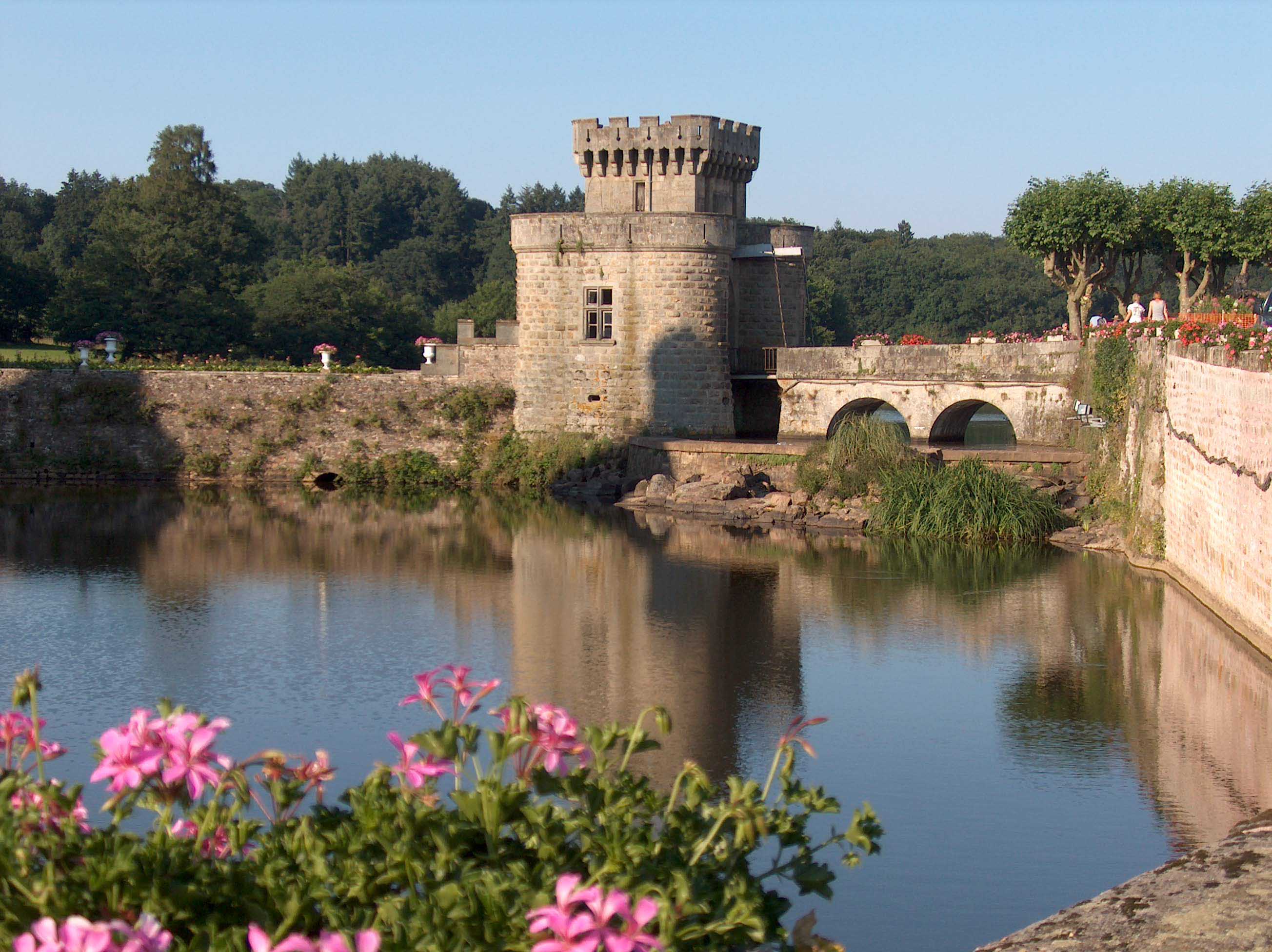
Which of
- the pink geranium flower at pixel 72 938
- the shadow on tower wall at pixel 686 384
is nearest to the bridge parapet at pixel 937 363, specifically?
the shadow on tower wall at pixel 686 384

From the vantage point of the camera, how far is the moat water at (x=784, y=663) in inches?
370

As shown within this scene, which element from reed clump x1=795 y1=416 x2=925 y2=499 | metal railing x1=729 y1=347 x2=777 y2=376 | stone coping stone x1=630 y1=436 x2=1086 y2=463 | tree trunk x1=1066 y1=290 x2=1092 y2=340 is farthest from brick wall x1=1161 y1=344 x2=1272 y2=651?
tree trunk x1=1066 y1=290 x2=1092 y2=340

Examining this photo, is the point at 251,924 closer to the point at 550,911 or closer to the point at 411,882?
the point at 411,882

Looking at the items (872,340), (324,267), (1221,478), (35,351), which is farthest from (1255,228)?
(35,351)

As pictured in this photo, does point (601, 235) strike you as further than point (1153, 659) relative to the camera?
Yes

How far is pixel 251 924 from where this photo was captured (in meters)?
3.71

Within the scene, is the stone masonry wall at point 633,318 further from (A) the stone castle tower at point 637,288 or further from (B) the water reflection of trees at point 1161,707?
(B) the water reflection of trees at point 1161,707

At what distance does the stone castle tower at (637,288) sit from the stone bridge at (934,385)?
1439mm

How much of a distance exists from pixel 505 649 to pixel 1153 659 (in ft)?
20.0

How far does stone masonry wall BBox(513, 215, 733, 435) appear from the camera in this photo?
2809cm

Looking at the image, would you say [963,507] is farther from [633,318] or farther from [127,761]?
[127,761]

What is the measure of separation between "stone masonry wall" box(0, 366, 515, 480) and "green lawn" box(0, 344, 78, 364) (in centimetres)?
997

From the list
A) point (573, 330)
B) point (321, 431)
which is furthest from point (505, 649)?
point (321, 431)

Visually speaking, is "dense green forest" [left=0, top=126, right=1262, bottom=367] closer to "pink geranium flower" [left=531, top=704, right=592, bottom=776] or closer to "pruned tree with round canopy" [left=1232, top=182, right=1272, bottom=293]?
"pruned tree with round canopy" [left=1232, top=182, right=1272, bottom=293]
